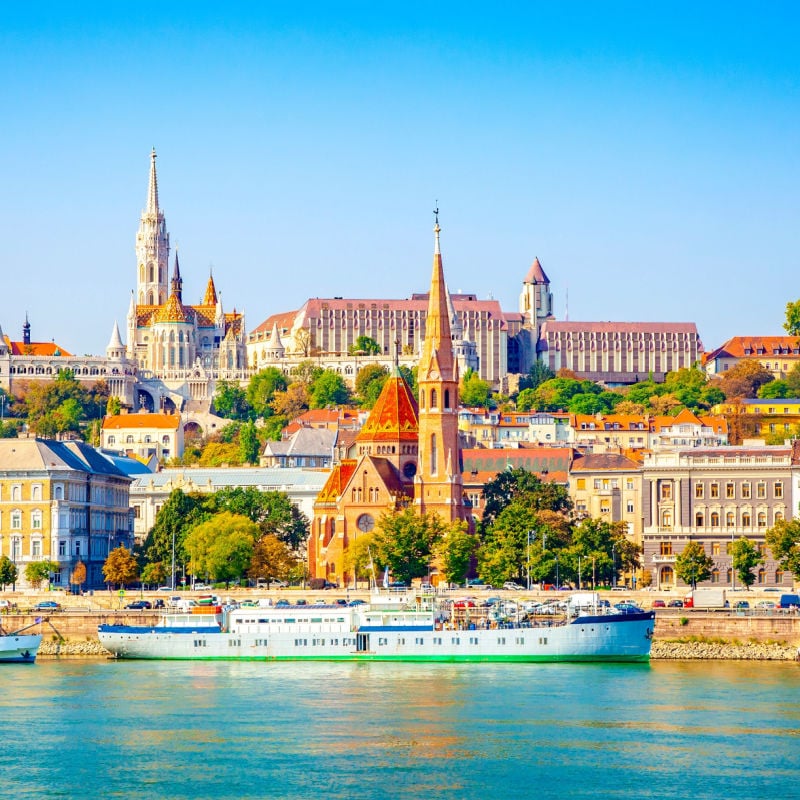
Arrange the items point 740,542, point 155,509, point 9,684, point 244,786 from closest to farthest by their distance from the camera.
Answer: point 244,786, point 9,684, point 740,542, point 155,509

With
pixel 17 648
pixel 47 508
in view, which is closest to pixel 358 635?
pixel 17 648

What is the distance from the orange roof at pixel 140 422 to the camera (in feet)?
625

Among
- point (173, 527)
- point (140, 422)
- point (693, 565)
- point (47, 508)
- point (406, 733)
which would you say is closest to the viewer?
point (406, 733)

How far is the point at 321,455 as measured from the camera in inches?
6388

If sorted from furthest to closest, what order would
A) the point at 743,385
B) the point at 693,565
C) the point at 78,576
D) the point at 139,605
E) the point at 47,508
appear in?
the point at 743,385 → the point at 47,508 → the point at 78,576 → the point at 693,565 → the point at 139,605

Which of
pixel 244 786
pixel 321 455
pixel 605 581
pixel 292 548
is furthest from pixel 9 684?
pixel 321 455

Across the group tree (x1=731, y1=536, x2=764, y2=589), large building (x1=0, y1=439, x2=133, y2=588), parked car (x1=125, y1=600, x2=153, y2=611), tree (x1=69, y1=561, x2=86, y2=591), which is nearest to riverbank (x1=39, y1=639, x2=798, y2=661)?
tree (x1=731, y1=536, x2=764, y2=589)

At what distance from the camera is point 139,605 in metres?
94.9

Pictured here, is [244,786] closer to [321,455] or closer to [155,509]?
[155,509]

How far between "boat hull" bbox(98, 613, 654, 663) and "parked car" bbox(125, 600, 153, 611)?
6.40 meters

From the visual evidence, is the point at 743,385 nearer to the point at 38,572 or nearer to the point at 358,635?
the point at 38,572

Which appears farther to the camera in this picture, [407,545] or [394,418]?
[394,418]

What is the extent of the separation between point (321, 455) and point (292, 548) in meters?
38.9

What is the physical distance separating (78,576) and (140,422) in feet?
258
